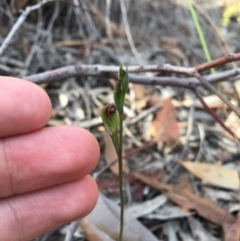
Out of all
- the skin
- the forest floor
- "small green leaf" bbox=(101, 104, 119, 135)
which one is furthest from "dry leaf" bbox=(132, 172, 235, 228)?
"small green leaf" bbox=(101, 104, 119, 135)

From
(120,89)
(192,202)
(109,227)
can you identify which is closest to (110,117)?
(120,89)

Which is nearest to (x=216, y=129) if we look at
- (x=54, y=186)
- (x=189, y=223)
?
(x=189, y=223)

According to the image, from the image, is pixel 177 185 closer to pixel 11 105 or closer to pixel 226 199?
pixel 226 199

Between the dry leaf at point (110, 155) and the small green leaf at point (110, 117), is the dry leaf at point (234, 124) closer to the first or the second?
the dry leaf at point (110, 155)

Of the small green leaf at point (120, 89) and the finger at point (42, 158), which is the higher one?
the small green leaf at point (120, 89)

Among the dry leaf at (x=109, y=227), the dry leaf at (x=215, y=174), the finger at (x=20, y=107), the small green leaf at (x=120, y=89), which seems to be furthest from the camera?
the dry leaf at (x=215, y=174)

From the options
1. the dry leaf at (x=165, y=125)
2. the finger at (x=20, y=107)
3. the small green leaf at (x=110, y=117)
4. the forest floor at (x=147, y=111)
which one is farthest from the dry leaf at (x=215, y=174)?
the small green leaf at (x=110, y=117)

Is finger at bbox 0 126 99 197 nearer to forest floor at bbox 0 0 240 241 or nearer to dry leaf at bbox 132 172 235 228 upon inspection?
forest floor at bbox 0 0 240 241

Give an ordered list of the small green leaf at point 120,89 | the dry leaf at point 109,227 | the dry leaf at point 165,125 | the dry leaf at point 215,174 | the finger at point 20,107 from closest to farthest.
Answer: the small green leaf at point 120,89, the finger at point 20,107, the dry leaf at point 109,227, the dry leaf at point 215,174, the dry leaf at point 165,125

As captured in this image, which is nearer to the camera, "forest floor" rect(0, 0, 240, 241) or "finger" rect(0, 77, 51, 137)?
"finger" rect(0, 77, 51, 137)
